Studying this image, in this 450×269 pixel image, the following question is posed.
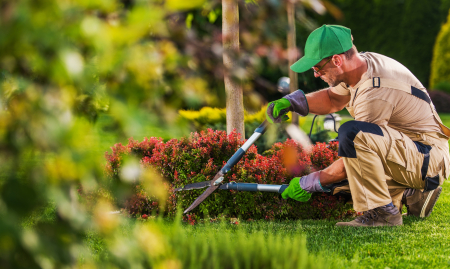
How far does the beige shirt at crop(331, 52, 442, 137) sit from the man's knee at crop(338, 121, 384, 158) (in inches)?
2.1

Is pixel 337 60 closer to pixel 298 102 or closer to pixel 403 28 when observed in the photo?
pixel 298 102

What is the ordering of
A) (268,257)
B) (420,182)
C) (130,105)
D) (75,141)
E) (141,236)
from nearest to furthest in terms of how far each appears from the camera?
1. (75,141)
2. (130,105)
3. (141,236)
4. (268,257)
5. (420,182)

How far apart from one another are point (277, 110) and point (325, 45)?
2.24 ft

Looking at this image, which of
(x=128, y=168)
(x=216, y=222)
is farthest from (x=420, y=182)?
(x=128, y=168)

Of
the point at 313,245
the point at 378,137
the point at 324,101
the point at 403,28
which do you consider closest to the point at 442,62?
the point at 403,28

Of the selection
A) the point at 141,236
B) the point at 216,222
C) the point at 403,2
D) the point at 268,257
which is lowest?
the point at 216,222

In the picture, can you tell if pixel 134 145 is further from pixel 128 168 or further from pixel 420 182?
pixel 128 168

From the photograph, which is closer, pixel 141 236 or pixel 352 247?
pixel 141 236

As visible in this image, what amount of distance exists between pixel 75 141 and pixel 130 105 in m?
0.15

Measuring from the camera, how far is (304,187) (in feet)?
9.51

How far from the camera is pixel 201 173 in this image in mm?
3324

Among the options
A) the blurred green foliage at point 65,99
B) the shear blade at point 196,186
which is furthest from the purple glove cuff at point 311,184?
the blurred green foliage at point 65,99

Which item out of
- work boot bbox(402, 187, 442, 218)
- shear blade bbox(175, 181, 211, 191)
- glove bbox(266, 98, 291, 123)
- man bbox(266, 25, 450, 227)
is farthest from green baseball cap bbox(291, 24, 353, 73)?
work boot bbox(402, 187, 442, 218)

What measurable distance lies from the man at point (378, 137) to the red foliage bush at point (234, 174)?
0.34m
